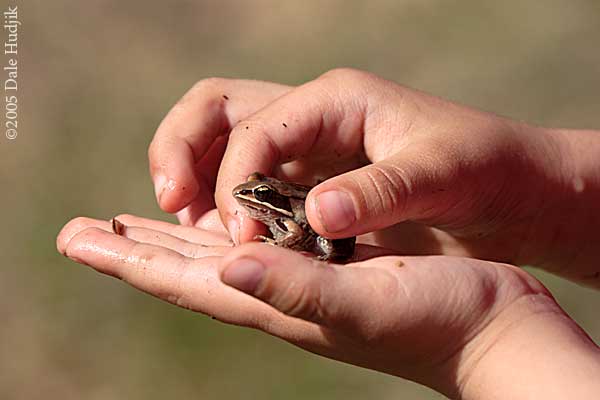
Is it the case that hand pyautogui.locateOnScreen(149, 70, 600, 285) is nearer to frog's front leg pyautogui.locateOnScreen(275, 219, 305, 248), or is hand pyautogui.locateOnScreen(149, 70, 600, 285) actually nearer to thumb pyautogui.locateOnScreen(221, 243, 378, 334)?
frog's front leg pyautogui.locateOnScreen(275, 219, 305, 248)

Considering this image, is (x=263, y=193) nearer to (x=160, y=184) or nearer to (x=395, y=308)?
(x=160, y=184)

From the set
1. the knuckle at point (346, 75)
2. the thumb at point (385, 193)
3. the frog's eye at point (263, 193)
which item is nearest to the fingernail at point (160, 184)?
the frog's eye at point (263, 193)

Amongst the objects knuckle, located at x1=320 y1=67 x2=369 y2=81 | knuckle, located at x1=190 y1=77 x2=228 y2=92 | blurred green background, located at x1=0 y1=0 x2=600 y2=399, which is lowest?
blurred green background, located at x1=0 y1=0 x2=600 y2=399

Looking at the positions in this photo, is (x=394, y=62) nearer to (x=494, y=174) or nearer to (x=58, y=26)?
(x=58, y=26)

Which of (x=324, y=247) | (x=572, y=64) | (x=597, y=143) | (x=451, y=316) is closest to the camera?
(x=451, y=316)

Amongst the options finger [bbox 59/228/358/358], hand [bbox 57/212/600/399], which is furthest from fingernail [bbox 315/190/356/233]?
finger [bbox 59/228/358/358]

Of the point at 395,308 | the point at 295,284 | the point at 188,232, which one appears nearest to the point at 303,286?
the point at 295,284

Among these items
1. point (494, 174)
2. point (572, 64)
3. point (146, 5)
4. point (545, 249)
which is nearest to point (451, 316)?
point (494, 174)
